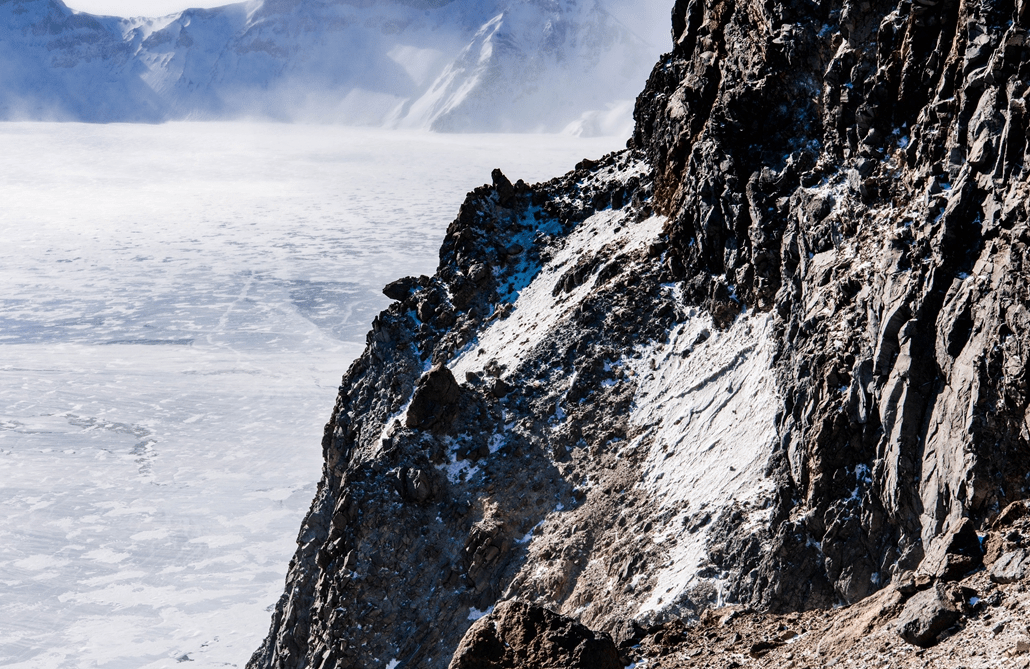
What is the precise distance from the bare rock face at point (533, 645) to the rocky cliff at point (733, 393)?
0.19 feet

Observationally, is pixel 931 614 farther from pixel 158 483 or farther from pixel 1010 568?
pixel 158 483

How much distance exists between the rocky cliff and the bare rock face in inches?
2.2

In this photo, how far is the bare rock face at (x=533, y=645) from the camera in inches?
548

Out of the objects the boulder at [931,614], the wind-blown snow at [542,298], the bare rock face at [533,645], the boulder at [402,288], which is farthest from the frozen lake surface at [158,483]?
the boulder at [931,614]

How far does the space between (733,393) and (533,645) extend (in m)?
13.4

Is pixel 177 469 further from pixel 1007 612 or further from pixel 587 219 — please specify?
pixel 1007 612

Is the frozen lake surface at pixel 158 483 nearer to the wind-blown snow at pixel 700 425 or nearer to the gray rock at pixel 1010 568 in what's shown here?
the wind-blown snow at pixel 700 425

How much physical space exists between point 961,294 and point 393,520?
1983 cm

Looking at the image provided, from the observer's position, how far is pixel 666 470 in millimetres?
25875

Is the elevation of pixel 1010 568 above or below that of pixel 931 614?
above

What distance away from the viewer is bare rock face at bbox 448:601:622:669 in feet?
45.7

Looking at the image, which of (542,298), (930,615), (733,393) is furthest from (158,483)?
(930,615)

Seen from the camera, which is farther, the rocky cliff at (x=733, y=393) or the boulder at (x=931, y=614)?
the rocky cliff at (x=733, y=393)

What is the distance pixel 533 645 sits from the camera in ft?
46.7
